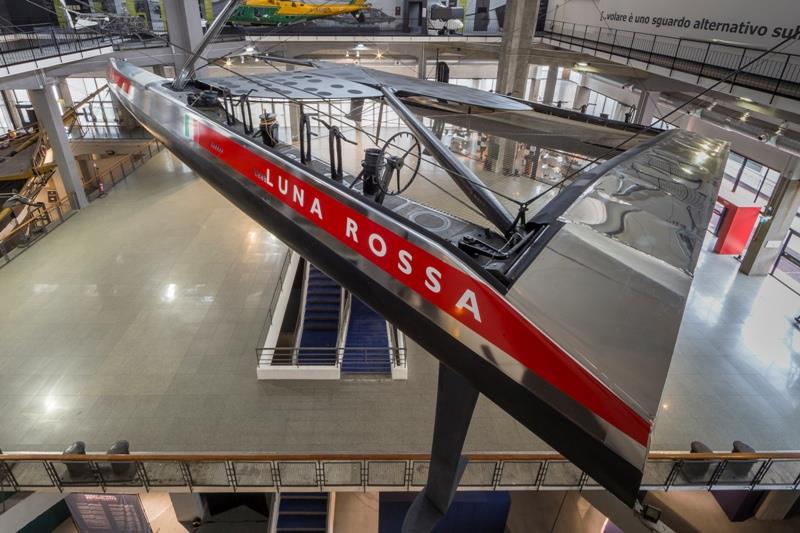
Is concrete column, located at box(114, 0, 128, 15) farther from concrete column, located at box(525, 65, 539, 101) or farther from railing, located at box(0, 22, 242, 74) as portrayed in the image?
concrete column, located at box(525, 65, 539, 101)

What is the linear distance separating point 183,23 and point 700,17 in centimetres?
1675

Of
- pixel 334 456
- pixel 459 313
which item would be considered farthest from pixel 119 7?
pixel 459 313

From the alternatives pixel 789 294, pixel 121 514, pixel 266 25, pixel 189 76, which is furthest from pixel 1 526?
pixel 266 25

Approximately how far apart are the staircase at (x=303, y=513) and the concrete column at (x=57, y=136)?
37.7ft

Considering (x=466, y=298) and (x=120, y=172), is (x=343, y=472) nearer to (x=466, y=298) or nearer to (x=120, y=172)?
(x=466, y=298)

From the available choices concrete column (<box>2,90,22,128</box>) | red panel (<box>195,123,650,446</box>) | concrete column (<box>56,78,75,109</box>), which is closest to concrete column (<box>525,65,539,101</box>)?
concrete column (<box>56,78,75,109</box>)

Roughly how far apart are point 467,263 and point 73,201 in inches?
597

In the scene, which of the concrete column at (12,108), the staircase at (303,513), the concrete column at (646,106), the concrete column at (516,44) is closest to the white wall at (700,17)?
the concrete column at (646,106)

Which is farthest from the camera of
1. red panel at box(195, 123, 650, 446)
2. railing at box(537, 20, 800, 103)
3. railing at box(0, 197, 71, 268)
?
railing at box(0, 197, 71, 268)

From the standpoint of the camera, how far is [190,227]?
12812mm

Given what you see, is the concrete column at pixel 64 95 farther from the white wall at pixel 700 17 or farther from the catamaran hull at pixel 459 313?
the white wall at pixel 700 17

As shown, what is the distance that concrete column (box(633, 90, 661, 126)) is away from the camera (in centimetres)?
1636

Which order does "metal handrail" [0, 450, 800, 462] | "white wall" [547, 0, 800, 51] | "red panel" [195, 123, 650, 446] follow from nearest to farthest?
1. "red panel" [195, 123, 650, 446]
2. "metal handrail" [0, 450, 800, 462]
3. "white wall" [547, 0, 800, 51]

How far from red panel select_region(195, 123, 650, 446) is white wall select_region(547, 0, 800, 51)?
268 inches
